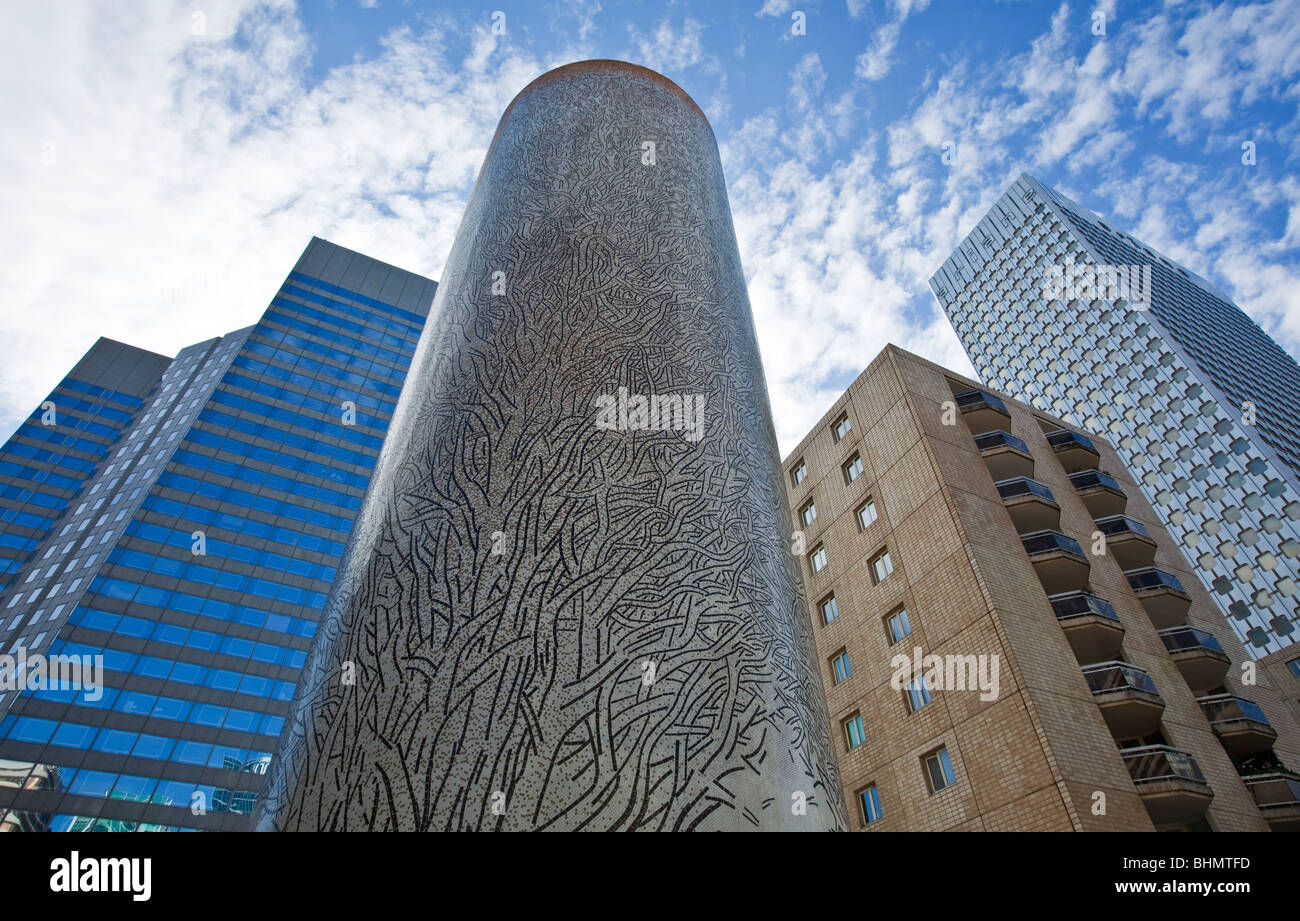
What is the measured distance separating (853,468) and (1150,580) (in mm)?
7813

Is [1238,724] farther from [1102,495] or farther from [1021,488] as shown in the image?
[1102,495]

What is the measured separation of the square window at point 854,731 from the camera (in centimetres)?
1547

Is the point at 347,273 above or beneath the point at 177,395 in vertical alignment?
above

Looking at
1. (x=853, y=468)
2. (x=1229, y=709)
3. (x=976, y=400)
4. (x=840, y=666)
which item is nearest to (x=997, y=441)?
(x=976, y=400)

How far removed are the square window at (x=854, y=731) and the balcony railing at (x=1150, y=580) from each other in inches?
326

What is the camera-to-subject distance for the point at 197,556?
46656 mm

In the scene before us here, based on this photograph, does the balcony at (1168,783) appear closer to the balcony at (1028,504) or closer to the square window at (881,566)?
the balcony at (1028,504)

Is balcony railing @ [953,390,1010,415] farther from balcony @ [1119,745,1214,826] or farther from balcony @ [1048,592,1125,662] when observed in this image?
balcony @ [1119,745,1214,826]

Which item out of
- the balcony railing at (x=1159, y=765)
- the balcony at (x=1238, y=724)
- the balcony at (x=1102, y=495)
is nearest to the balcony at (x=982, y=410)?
the balcony at (x=1102, y=495)

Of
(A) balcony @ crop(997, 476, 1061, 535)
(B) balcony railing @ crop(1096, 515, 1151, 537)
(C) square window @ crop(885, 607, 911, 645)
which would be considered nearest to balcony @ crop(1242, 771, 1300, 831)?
(A) balcony @ crop(997, 476, 1061, 535)

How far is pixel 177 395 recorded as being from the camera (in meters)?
66.8

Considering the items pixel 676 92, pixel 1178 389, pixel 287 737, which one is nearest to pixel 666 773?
pixel 287 737
